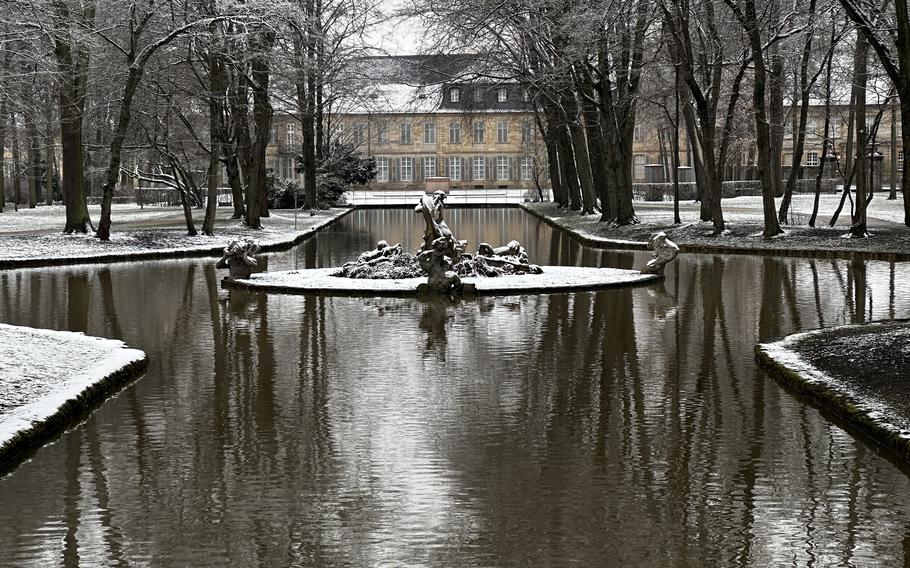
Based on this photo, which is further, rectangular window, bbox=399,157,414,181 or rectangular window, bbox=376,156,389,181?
rectangular window, bbox=399,157,414,181

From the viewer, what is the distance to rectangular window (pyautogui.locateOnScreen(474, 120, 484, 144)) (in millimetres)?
91875

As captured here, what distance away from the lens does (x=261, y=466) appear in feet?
26.7

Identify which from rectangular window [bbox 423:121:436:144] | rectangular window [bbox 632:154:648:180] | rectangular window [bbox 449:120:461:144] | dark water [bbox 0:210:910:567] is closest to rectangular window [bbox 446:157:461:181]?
rectangular window [bbox 449:120:461:144]

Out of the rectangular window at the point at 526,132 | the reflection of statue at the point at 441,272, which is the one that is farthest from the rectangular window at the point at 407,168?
the reflection of statue at the point at 441,272

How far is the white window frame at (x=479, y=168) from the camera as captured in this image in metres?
93.8

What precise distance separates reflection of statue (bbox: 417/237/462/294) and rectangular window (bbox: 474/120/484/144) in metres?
73.5

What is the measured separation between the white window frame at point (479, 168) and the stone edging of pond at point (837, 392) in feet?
266

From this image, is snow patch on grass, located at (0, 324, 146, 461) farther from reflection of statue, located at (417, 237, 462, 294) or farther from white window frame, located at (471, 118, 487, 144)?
white window frame, located at (471, 118, 487, 144)

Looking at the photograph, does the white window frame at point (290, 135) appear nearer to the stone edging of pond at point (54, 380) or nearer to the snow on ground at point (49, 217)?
the snow on ground at point (49, 217)

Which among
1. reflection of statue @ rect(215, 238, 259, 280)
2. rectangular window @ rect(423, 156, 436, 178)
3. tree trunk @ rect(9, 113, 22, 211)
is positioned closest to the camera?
reflection of statue @ rect(215, 238, 259, 280)

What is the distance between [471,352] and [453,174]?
269ft

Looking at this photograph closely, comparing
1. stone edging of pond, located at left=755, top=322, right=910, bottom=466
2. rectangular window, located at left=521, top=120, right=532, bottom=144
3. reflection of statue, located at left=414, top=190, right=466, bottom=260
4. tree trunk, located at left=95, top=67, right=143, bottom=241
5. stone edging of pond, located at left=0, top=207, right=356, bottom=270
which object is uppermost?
rectangular window, located at left=521, top=120, right=532, bottom=144

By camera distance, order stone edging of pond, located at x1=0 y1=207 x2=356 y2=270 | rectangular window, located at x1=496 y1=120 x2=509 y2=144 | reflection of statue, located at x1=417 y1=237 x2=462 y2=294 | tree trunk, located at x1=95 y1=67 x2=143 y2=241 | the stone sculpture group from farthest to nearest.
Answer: rectangular window, located at x1=496 y1=120 x2=509 y2=144
tree trunk, located at x1=95 y1=67 x2=143 y2=241
stone edging of pond, located at x1=0 y1=207 x2=356 y2=270
the stone sculpture group
reflection of statue, located at x1=417 y1=237 x2=462 y2=294

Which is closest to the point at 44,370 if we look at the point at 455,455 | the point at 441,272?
the point at 455,455
